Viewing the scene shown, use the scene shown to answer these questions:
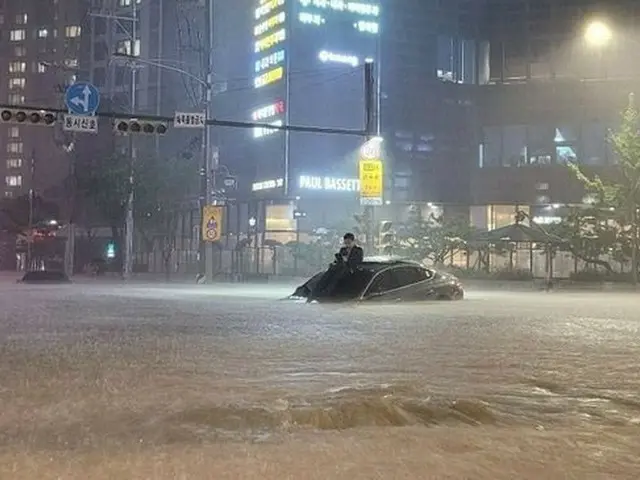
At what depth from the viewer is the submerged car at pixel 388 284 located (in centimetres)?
2198

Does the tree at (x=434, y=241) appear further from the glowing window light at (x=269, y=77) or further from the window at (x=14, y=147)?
the window at (x=14, y=147)

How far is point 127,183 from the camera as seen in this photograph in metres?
50.9

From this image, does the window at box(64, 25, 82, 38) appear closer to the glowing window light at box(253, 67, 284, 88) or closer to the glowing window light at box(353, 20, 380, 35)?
the glowing window light at box(253, 67, 284, 88)

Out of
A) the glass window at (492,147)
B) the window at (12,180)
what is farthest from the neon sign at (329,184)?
the window at (12,180)

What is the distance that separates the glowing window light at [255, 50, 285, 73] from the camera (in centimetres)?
5347

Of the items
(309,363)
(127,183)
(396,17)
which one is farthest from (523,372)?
(396,17)

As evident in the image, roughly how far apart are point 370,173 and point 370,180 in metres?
0.23

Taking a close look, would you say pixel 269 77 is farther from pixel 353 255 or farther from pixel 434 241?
pixel 353 255

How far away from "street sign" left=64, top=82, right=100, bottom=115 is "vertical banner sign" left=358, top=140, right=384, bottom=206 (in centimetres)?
875

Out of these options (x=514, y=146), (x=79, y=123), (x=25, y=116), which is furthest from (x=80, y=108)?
(x=514, y=146)

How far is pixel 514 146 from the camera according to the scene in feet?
181

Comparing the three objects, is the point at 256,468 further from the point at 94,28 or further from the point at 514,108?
the point at 94,28

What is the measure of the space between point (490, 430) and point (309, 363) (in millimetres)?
3814

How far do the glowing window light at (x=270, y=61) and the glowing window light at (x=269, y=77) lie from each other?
411 mm
